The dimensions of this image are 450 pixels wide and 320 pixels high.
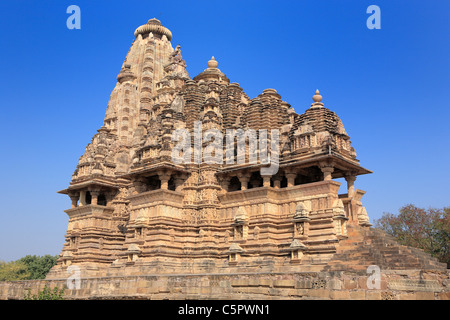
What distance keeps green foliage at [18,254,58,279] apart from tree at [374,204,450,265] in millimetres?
39640

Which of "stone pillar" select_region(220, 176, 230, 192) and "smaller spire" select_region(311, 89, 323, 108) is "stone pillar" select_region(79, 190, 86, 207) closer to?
"stone pillar" select_region(220, 176, 230, 192)

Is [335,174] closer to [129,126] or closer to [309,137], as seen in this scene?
[309,137]

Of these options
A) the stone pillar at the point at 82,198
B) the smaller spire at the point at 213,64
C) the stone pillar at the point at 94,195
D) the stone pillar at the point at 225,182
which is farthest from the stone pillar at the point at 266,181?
Answer: the stone pillar at the point at 82,198

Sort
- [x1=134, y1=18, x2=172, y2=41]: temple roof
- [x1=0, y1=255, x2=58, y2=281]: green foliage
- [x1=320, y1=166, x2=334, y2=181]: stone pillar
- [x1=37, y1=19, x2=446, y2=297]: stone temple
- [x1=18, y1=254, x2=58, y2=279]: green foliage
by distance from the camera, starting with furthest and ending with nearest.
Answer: [x1=18, y1=254, x2=58, y2=279]: green foliage → [x1=0, y1=255, x2=58, y2=281]: green foliage → [x1=134, y1=18, x2=172, y2=41]: temple roof → [x1=320, y1=166, x2=334, y2=181]: stone pillar → [x1=37, y1=19, x2=446, y2=297]: stone temple

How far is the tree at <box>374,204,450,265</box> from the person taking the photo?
32.7m

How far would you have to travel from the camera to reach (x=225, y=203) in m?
24.9

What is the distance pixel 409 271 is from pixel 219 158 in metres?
13.9

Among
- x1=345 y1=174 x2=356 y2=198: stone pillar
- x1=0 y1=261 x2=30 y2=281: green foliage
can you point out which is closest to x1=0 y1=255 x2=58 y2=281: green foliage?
x1=0 y1=261 x2=30 y2=281: green foliage

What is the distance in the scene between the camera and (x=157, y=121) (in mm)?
27453

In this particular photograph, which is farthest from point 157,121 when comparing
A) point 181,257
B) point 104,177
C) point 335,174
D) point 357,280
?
point 357,280

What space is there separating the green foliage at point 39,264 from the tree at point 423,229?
3964 cm

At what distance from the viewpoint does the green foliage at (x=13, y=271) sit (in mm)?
49906

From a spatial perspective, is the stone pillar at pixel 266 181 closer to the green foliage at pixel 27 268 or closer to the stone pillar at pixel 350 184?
the stone pillar at pixel 350 184

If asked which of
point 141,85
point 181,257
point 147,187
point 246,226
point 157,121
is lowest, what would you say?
point 181,257
